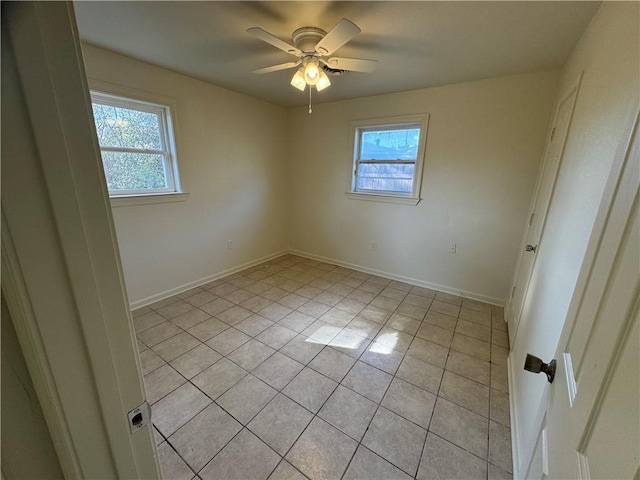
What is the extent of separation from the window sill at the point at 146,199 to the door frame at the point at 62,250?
2.50m

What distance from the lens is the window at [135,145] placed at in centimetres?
237

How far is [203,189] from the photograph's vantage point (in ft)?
10.4

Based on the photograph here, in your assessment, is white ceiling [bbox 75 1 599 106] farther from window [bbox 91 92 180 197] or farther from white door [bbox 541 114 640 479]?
white door [bbox 541 114 640 479]

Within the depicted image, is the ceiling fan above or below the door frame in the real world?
above

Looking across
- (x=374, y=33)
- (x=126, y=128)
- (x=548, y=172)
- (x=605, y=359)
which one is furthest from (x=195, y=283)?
(x=548, y=172)

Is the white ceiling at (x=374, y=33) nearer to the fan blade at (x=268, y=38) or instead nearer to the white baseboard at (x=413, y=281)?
the fan blade at (x=268, y=38)

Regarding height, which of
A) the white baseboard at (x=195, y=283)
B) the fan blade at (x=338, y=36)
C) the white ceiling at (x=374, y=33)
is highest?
the white ceiling at (x=374, y=33)

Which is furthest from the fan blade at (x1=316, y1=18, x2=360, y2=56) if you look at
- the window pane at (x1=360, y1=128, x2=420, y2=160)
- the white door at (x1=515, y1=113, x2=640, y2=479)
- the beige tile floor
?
the beige tile floor

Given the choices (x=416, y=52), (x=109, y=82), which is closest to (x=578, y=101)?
(x=416, y=52)

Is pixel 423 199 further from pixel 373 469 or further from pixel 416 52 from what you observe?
pixel 373 469

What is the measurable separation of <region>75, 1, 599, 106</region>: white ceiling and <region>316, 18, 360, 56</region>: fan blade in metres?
0.18

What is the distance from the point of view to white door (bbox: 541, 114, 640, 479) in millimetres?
436

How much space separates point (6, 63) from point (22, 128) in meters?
0.07

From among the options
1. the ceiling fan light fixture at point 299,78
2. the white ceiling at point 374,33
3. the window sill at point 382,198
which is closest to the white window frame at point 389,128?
the window sill at point 382,198
